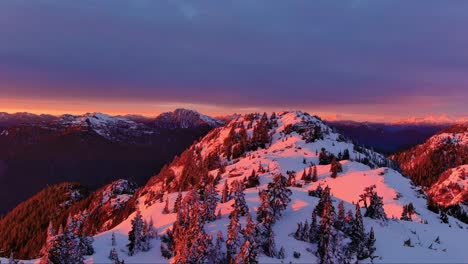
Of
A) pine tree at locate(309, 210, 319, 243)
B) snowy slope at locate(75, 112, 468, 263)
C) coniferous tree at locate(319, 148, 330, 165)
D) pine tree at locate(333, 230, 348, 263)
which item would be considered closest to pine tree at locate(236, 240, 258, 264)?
snowy slope at locate(75, 112, 468, 263)

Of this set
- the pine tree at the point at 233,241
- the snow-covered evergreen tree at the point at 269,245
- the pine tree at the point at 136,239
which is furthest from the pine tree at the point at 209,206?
the snow-covered evergreen tree at the point at 269,245

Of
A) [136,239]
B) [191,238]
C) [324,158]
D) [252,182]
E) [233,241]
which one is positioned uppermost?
[324,158]

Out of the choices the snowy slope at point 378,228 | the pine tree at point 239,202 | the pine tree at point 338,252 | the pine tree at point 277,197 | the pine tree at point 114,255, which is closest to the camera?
the pine tree at point 338,252

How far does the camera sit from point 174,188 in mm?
168125

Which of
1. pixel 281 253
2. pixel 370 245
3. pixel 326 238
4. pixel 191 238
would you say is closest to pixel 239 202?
pixel 281 253

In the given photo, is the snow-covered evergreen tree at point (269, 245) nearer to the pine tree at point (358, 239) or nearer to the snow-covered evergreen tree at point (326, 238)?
the snow-covered evergreen tree at point (326, 238)

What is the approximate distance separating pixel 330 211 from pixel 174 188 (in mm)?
130647

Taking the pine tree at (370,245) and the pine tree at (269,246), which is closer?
the pine tree at (269,246)

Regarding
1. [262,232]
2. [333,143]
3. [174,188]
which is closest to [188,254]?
[262,232]

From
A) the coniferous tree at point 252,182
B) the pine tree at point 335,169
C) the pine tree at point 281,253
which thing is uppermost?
the pine tree at point 335,169

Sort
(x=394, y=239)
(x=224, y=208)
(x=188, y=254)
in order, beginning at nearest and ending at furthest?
1. (x=188, y=254)
2. (x=394, y=239)
3. (x=224, y=208)

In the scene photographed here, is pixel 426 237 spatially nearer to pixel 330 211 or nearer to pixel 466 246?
pixel 466 246

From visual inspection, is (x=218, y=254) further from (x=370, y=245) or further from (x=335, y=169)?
(x=335, y=169)

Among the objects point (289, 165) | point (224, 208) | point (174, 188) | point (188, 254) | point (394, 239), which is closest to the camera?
point (188, 254)
